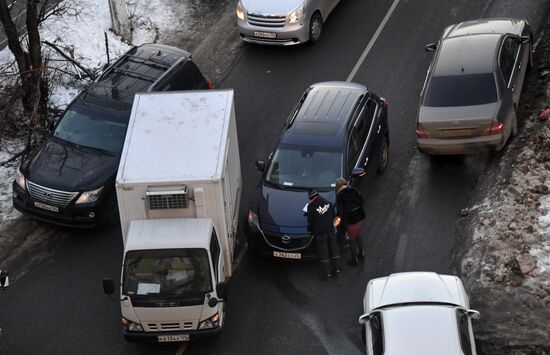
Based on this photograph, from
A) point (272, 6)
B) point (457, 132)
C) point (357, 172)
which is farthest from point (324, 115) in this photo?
point (272, 6)

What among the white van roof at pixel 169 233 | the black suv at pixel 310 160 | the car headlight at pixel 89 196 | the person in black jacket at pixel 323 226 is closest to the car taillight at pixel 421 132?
the black suv at pixel 310 160

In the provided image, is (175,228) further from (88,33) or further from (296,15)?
(88,33)

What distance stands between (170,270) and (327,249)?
2.93 metres

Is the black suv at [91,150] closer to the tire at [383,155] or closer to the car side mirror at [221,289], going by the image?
the car side mirror at [221,289]

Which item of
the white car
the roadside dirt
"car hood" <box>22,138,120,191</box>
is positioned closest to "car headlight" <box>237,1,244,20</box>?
"car hood" <box>22,138,120,191</box>

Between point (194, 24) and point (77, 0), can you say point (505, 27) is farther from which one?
point (77, 0)

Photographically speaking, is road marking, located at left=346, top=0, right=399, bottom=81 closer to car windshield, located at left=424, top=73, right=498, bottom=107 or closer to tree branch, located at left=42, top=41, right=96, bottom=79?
car windshield, located at left=424, top=73, right=498, bottom=107

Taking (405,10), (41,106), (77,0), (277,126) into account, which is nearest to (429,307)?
(277,126)

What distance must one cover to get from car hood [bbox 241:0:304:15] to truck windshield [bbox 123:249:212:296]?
387 inches

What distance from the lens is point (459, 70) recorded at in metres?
17.4

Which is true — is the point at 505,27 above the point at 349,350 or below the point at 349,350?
above

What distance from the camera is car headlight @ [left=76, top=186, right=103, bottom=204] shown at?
1575 centimetres

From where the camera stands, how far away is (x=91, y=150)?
16531 millimetres

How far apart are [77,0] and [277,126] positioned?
7.25m
